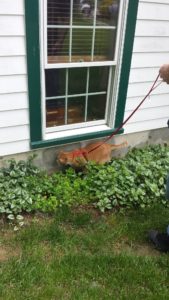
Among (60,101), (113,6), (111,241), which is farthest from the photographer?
(60,101)

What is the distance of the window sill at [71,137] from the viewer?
3.79m

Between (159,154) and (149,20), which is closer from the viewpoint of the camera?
(149,20)

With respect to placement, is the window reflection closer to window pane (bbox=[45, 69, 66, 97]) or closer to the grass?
window pane (bbox=[45, 69, 66, 97])

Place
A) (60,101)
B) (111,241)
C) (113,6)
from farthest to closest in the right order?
(60,101), (113,6), (111,241)

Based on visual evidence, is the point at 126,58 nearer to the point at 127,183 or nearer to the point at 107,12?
the point at 107,12

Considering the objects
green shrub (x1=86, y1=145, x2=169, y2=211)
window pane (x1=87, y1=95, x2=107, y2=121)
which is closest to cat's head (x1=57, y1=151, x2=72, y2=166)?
green shrub (x1=86, y1=145, x2=169, y2=211)

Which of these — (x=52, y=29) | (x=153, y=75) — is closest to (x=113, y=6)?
(x=52, y=29)

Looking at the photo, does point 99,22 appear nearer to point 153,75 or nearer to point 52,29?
point 52,29

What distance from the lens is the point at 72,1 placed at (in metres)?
3.40

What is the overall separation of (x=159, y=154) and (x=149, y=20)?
5.46 feet

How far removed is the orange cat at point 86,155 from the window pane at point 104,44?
102 centimetres

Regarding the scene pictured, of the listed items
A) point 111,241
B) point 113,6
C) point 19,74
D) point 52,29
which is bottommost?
point 111,241

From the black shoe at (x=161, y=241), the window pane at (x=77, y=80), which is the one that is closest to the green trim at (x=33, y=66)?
the window pane at (x=77, y=80)

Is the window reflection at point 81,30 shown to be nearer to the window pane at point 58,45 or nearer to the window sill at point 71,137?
the window pane at point 58,45
